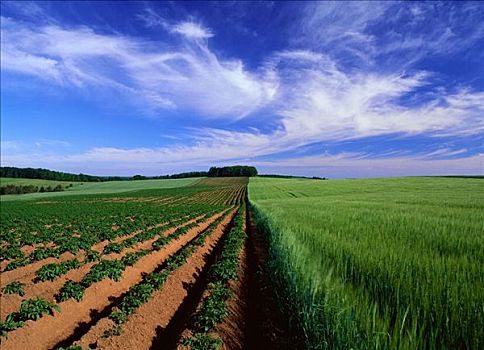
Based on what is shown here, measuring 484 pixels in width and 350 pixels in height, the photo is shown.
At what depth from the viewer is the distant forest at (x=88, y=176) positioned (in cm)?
12238

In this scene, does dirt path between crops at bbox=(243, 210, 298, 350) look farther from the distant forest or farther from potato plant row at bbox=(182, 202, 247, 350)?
the distant forest

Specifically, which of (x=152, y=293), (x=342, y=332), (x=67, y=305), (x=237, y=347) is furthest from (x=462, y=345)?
(x=67, y=305)

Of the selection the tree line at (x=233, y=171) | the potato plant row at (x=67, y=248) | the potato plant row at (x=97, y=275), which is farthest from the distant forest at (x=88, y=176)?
the potato plant row at (x=97, y=275)

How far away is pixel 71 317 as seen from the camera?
24.8ft

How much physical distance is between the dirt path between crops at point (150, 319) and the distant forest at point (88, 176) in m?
132

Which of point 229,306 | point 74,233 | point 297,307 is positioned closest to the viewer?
point 297,307

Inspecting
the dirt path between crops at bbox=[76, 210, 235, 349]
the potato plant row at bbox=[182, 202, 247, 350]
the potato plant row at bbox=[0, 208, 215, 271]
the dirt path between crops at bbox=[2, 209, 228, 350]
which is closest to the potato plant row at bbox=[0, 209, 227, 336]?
the dirt path between crops at bbox=[2, 209, 228, 350]

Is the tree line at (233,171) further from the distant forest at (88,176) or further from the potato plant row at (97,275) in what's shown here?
the potato plant row at (97,275)

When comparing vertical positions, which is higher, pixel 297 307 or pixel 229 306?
pixel 297 307

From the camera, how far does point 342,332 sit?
10.5ft

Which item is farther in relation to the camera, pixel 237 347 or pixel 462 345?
pixel 237 347

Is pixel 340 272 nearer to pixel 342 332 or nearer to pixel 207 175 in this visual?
pixel 342 332

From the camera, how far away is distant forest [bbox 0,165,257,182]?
401ft

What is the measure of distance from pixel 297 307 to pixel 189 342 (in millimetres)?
1901
